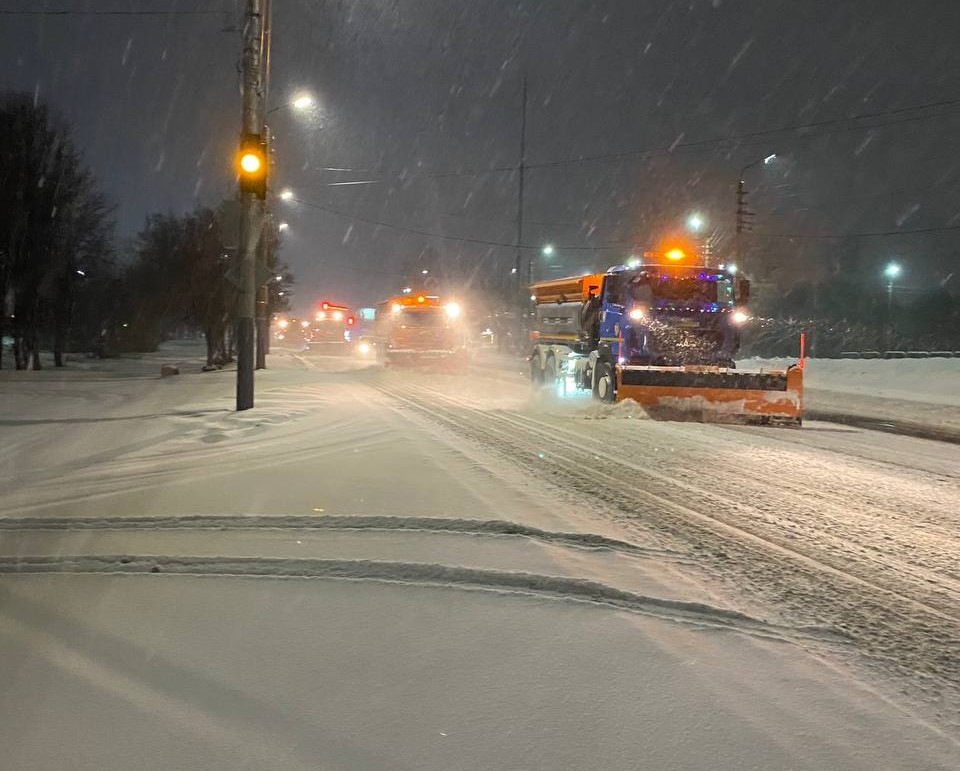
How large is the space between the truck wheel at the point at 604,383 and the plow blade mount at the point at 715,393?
1057mm

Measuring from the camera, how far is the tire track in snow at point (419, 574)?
5.06m

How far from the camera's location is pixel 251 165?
1362 centimetres

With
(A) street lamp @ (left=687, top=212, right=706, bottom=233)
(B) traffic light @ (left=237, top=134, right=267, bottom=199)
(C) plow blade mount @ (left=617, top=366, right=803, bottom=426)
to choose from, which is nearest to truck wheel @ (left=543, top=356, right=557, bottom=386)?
(C) plow blade mount @ (left=617, top=366, right=803, bottom=426)

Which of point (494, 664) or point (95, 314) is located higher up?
point (95, 314)

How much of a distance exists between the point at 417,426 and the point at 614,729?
10669mm

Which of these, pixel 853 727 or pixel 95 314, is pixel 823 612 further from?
pixel 95 314

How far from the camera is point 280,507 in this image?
303 inches

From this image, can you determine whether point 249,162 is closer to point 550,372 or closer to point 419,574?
point 419,574

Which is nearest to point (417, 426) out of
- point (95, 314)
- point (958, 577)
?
point (958, 577)

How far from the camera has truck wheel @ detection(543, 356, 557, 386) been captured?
2170 cm

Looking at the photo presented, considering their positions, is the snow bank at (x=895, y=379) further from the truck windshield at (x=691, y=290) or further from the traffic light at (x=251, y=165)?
the traffic light at (x=251, y=165)

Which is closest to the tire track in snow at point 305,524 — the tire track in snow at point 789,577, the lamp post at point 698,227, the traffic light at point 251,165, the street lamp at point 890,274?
the tire track in snow at point 789,577

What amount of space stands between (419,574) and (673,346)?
12.3 meters

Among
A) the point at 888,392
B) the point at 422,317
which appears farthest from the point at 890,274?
the point at 422,317
